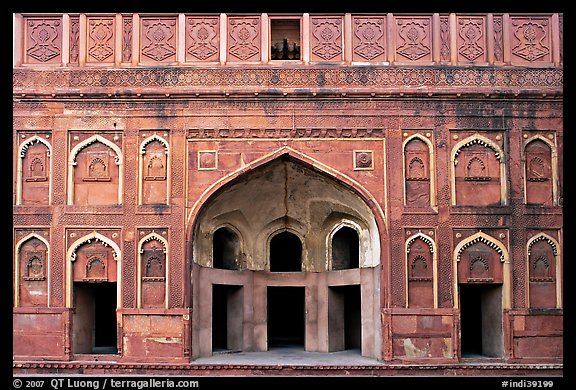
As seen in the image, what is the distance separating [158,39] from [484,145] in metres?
5.42

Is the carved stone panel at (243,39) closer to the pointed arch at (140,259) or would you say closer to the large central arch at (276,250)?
the large central arch at (276,250)

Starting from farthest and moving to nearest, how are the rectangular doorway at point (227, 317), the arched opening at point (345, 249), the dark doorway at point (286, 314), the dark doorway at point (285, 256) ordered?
1. the dark doorway at point (286, 314)
2. the dark doorway at point (285, 256)
3. the arched opening at point (345, 249)
4. the rectangular doorway at point (227, 317)

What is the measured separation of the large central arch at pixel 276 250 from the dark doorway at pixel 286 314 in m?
1.38


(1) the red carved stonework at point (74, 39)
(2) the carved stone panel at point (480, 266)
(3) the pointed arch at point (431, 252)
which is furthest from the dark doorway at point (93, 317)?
(2) the carved stone panel at point (480, 266)

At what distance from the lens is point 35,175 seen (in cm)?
1241

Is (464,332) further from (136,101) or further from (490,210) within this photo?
(136,101)

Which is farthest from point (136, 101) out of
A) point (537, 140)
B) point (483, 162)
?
point (537, 140)

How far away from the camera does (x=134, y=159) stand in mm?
12305

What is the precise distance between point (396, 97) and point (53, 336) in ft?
21.2

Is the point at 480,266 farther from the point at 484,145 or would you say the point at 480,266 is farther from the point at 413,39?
the point at 413,39

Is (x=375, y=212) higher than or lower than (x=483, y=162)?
lower

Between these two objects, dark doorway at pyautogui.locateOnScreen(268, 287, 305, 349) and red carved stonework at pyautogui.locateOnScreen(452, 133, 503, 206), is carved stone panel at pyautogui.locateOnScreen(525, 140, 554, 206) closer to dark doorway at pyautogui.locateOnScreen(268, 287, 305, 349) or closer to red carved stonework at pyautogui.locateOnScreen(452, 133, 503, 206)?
red carved stonework at pyautogui.locateOnScreen(452, 133, 503, 206)

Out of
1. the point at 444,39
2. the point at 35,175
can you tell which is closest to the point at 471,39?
the point at 444,39

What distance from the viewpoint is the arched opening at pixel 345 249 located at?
14.3m
